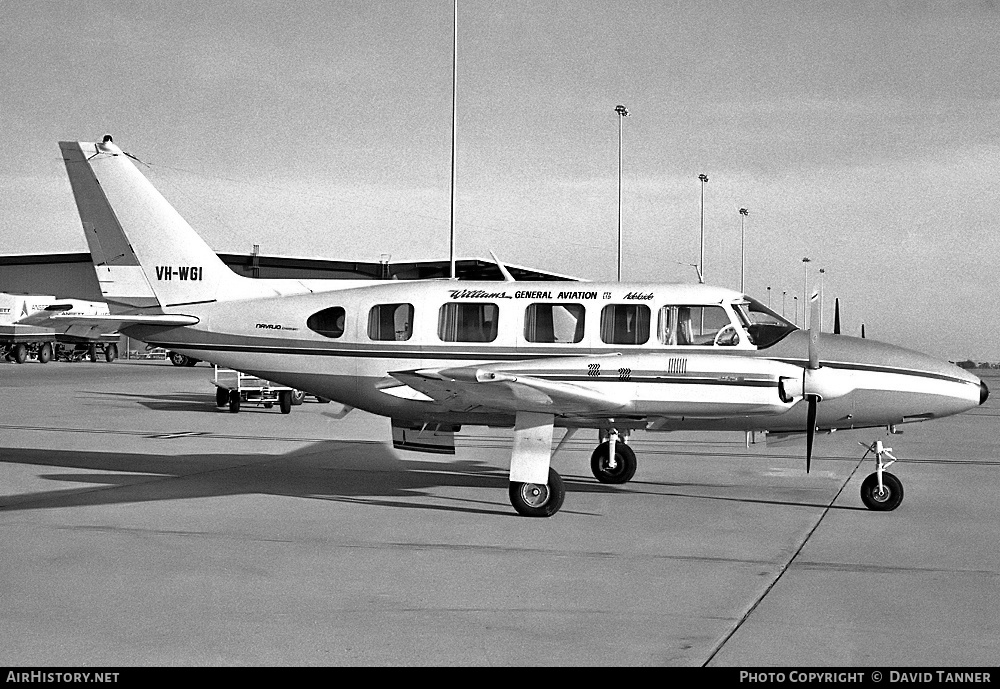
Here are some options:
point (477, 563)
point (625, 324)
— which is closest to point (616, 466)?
point (625, 324)

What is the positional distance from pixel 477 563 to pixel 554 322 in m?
4.35

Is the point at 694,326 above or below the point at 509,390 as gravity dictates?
above

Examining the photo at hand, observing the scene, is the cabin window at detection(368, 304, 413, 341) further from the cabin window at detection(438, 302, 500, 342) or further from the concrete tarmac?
the concrete tarmac

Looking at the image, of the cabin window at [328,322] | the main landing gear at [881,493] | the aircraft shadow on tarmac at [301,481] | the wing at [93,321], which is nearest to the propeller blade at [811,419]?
the main landing gear at [881,493]

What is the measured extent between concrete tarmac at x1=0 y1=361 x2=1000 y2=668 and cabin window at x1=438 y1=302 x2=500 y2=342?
2.06 meters

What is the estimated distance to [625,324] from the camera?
12.5m

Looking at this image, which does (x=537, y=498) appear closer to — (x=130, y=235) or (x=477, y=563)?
(x=477, y=563)

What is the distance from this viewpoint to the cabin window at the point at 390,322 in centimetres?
1302

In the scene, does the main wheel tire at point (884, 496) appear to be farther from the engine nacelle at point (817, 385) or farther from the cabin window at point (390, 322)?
the cabin window at point (390, 322)

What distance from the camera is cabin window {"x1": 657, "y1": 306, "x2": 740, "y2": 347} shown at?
40.4ft

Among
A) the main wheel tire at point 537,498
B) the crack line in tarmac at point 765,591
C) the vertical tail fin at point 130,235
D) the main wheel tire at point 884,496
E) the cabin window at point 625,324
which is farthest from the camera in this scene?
the vertical tail fin at point 130,235

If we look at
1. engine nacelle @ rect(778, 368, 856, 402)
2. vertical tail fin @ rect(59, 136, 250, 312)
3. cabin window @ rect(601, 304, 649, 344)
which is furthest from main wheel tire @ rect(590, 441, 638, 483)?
vertical tail fin @ rect(59, 136, 250, 312)

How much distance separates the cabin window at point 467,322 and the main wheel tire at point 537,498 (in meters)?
2.15
